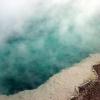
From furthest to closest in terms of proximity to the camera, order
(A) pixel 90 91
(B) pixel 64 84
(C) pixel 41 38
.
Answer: (C) pixel 41 38 → (B) pixel 64 84 → (A) pixel 90 91

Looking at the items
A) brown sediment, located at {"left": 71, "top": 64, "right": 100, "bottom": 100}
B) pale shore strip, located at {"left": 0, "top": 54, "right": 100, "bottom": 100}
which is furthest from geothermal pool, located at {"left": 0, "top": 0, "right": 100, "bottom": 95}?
brown sediment, located at {"left": 71, "top": 64, "right": 100, "bottom": 100}

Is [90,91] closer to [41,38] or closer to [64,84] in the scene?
[64,84]

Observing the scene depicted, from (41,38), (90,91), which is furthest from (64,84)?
(41,38)

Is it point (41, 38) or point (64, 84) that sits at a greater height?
point (41, 38)

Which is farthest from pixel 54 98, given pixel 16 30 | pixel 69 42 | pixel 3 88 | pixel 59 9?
pixel 59 9

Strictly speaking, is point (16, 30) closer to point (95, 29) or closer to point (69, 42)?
point (69, 42)
